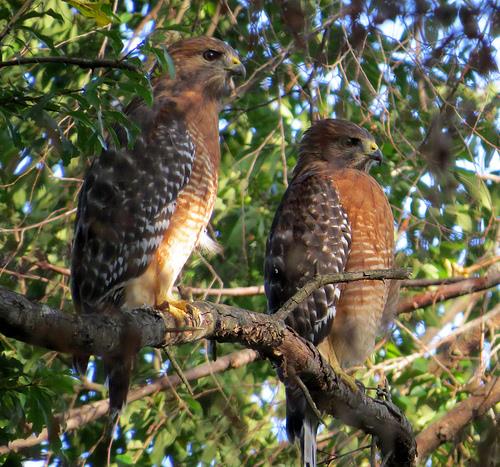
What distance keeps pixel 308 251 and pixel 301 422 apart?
1018 millimetres

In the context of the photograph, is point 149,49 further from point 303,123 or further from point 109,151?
point 303,123

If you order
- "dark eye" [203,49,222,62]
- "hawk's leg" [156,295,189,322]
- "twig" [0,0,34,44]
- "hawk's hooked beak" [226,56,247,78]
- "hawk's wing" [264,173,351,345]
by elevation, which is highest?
"twig" [0,0,34,44]

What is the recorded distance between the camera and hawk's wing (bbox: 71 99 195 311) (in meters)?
4.78

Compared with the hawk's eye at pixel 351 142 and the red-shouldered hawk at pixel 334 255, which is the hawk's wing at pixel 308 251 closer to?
the red-shouldered hawk at pixel 334 255

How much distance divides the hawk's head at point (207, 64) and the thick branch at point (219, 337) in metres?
1.99

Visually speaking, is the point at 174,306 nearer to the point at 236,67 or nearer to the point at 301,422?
the point at 301,422

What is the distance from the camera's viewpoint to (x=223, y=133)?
22.8 ft

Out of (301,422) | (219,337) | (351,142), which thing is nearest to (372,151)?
(351,142)

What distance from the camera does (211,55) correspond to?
5488mm

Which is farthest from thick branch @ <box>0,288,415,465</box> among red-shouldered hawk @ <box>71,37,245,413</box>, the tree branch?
the tree branch

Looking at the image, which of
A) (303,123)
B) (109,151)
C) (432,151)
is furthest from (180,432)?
(432,151)

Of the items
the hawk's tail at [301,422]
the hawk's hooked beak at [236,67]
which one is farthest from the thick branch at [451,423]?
the hawk's hooked beak at [236,67]

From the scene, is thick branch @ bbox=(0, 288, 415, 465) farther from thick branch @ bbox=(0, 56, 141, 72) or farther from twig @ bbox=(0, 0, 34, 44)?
twig @ bbox=(0, 0, 34, 44)

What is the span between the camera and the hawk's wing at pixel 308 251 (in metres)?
5.21
